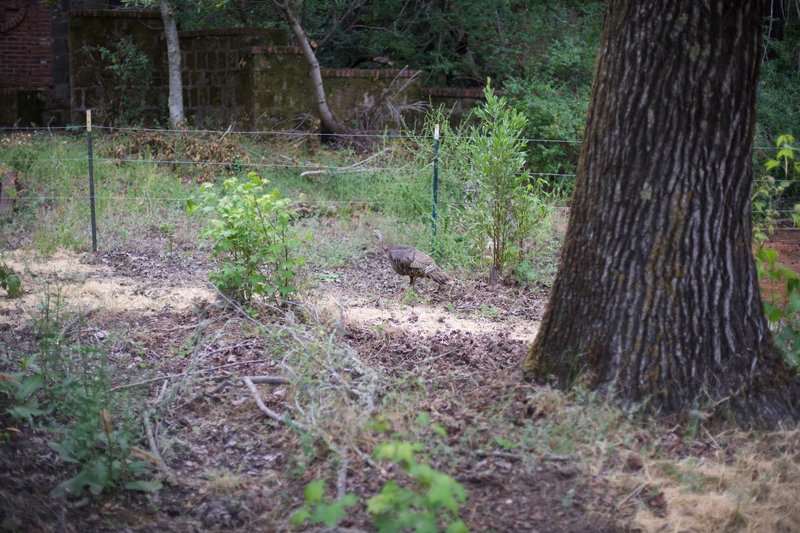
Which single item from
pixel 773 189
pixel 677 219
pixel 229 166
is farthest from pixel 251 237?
pixel 229 166

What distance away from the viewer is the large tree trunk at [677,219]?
12.4ft

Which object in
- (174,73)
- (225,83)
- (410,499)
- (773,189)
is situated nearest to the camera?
(410,499)

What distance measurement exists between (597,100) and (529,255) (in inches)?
146

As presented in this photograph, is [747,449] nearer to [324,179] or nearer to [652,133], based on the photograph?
[652,133]

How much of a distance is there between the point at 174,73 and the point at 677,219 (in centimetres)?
1062

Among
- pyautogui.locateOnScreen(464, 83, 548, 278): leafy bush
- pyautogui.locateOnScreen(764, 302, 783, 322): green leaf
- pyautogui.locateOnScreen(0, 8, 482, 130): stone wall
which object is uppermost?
pyautogui.locateOnScreen(0, 8, 482, 130): stone wall

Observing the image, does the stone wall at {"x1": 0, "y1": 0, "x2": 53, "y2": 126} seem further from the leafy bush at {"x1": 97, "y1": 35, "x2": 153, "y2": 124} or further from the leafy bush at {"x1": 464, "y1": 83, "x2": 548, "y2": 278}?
the leafy bush at {"x1": 464, "y1": 83, "x2": 548, "y2": 278}

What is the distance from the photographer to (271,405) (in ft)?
14.5

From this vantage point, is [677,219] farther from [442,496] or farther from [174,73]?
[174,73]

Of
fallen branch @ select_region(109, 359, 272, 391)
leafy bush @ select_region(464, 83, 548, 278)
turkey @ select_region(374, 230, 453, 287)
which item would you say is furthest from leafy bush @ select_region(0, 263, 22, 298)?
leafy bush @ select_region(464, 83, 548, 278)

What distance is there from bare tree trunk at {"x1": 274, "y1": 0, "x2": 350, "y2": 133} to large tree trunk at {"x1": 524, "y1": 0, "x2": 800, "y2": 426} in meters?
8.60

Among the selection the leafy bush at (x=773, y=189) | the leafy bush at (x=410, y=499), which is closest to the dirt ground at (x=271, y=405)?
the leafy bush at (x=410, y=499)

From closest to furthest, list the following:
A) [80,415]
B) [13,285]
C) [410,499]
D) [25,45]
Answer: [410,499]
[80,415]
[13,285]
[25,45]

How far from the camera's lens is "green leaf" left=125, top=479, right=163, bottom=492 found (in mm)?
3459
